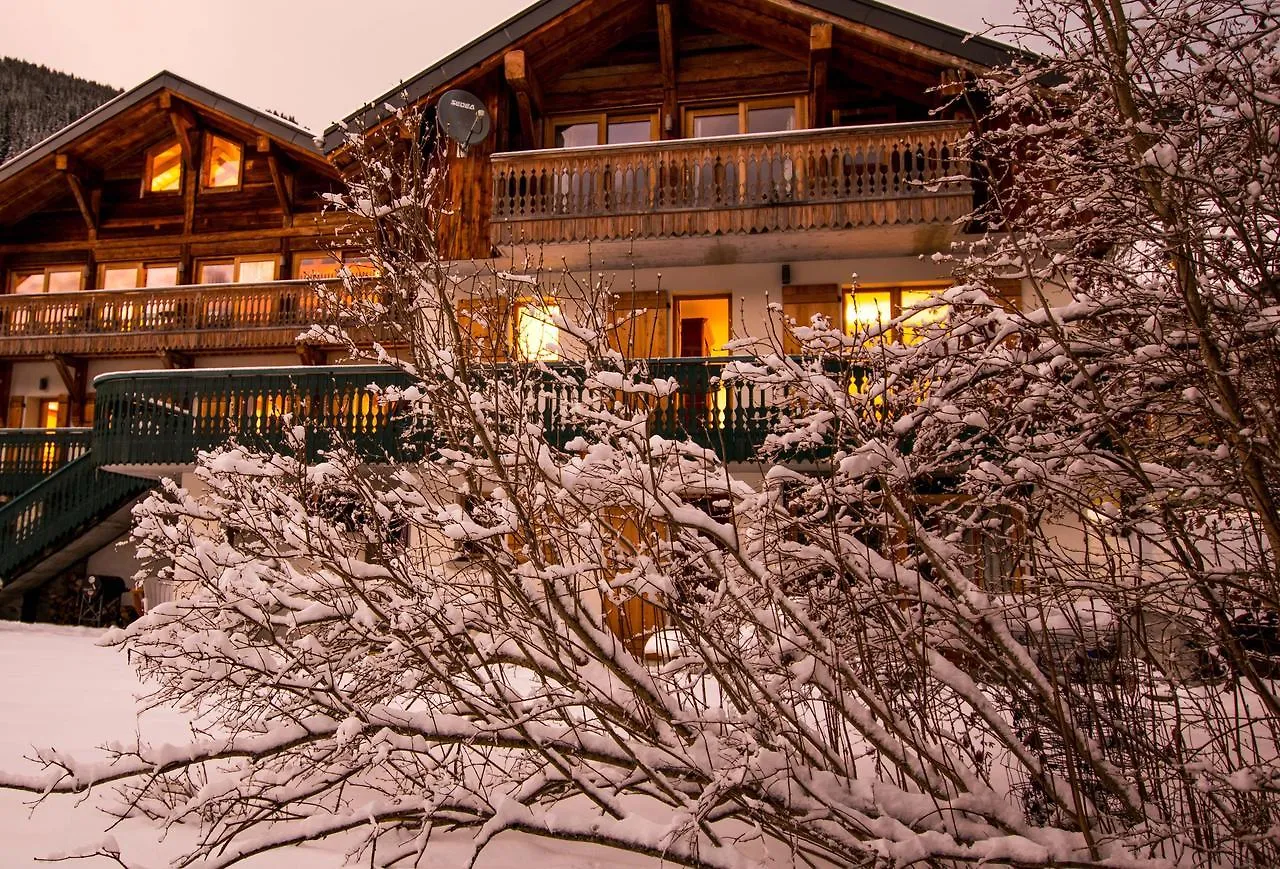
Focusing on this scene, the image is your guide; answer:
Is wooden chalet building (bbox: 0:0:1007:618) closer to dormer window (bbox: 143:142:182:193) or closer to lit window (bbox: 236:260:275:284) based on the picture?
dormer window (bbox: 143:142:182:193)

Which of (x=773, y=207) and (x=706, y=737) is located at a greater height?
(x=773, y=207)

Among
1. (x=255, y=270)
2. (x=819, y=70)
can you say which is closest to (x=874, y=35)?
(x=819, y=70)

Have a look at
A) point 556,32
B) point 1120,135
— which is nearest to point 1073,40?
point 1120,135

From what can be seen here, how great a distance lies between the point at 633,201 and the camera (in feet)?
45.0

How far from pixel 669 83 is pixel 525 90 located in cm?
246

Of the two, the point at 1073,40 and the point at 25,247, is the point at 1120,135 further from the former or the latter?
the point at 25,247

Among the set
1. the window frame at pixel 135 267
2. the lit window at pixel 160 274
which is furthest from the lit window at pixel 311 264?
the lit window at pixel 160 274

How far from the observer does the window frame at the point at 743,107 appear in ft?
50.0

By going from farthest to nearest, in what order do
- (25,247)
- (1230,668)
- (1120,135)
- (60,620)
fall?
(25,247)
(60,620)
(1120,135)
(1230,668)

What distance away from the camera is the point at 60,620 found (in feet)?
53.6

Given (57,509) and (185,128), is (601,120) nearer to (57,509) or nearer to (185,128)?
(185,128)

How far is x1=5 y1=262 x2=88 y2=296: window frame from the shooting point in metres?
21.4

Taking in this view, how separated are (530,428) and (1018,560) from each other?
2633 mm

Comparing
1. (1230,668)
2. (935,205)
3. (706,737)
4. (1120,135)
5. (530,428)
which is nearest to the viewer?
(1230,668)
